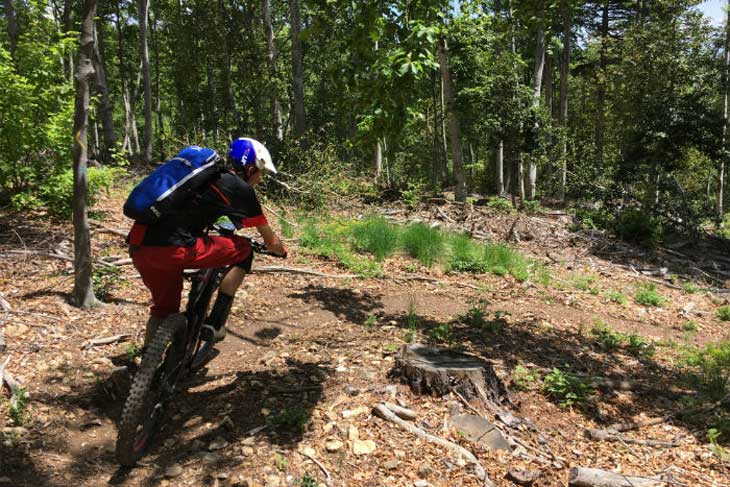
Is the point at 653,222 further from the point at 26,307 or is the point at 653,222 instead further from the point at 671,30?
the point at 26,307

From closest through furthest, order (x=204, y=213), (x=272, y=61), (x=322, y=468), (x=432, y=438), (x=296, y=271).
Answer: (x=322, y=468) < (x=204, y=213) < (x=432, y=438) < (x=296, y=271) < (x=272, y=61)

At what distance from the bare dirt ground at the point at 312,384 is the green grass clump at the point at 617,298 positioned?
1.76 feet

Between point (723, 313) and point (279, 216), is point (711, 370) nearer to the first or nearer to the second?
point (723, 313)

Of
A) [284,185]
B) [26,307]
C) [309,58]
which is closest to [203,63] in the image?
[309,58]

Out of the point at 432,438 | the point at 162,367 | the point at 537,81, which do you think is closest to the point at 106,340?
the point at 162,367

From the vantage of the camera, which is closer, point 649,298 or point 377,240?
point 649,298

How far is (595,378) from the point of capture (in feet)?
14.8

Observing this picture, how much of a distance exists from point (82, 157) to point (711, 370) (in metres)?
6.51

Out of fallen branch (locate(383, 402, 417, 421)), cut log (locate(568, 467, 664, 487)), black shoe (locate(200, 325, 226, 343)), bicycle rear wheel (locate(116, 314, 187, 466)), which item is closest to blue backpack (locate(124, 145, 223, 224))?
bicycle rear wheel (locate(116, 314, 187, 466))

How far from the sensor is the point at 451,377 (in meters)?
3.80

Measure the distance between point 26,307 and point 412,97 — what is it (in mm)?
4189

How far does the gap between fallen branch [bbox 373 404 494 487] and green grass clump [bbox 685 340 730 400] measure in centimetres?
270

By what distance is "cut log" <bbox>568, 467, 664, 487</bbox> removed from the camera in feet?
9.70

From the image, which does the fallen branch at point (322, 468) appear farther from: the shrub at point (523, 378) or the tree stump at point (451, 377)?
the shrub at point (523, 378)
